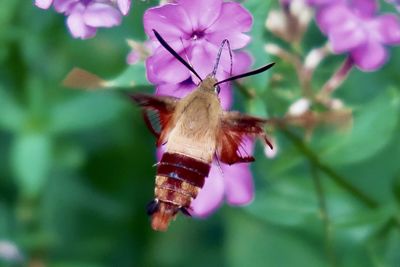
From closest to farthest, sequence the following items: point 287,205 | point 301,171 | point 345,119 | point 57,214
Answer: point 345,119 < point 287,205 < point 301,171 < point 57,214

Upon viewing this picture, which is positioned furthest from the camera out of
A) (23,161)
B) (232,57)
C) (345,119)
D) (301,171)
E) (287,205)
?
(301,171)

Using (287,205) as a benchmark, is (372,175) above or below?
above

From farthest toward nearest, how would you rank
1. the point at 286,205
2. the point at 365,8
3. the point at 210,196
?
the point at 286,205 < the point at 365,8 < the point at 210,196

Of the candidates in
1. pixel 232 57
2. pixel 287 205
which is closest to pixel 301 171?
pixel 287 205

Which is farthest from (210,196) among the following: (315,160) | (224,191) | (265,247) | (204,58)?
(265,247)

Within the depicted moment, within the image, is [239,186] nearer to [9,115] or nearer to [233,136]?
[233,136]

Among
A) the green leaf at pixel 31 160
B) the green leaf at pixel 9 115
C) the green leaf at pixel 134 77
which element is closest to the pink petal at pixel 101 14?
the green leaf at pixel 134 77

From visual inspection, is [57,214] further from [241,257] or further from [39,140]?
[241,257]

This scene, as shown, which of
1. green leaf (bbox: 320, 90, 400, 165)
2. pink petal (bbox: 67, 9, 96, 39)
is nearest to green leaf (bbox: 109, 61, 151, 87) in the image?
pink petal (bbox: 67, 9, 96, 39)
